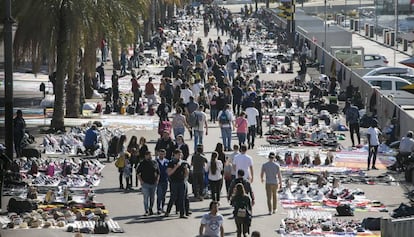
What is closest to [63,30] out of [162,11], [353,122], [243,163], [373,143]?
[353,122]

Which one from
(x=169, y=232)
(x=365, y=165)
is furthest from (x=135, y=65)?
(x=169, y=232)

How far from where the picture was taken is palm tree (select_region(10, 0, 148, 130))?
1352 inches

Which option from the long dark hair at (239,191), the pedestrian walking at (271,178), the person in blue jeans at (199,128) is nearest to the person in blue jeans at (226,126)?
the person in blue jeans at (199,128)

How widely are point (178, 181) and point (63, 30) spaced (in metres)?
11.6

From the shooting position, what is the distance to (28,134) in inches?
1291

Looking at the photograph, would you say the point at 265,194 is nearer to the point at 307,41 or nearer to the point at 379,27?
the point at 307,41

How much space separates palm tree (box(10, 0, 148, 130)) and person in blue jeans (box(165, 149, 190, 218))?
10896 mm

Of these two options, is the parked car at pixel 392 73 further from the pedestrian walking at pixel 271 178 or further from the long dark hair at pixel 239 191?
the long dark hair at pixel 239 191

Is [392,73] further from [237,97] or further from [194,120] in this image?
[194,120]

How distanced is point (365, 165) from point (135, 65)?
1054 inches

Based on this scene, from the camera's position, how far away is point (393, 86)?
4644 cm

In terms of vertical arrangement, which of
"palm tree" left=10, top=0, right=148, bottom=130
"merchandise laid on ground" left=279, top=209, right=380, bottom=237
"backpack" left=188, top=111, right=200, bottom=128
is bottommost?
"merchandise laid on ground" left=279, top=209, right=380, bottom=237

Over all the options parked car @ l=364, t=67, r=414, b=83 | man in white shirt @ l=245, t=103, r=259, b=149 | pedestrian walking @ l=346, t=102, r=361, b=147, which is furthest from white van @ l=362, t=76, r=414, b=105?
man in white shirt @ l=245, t=103, r=259, b=149

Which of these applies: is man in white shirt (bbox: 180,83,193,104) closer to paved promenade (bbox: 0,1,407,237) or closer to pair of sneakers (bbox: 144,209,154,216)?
paved promenade (bbox: 0,1,407,237)
